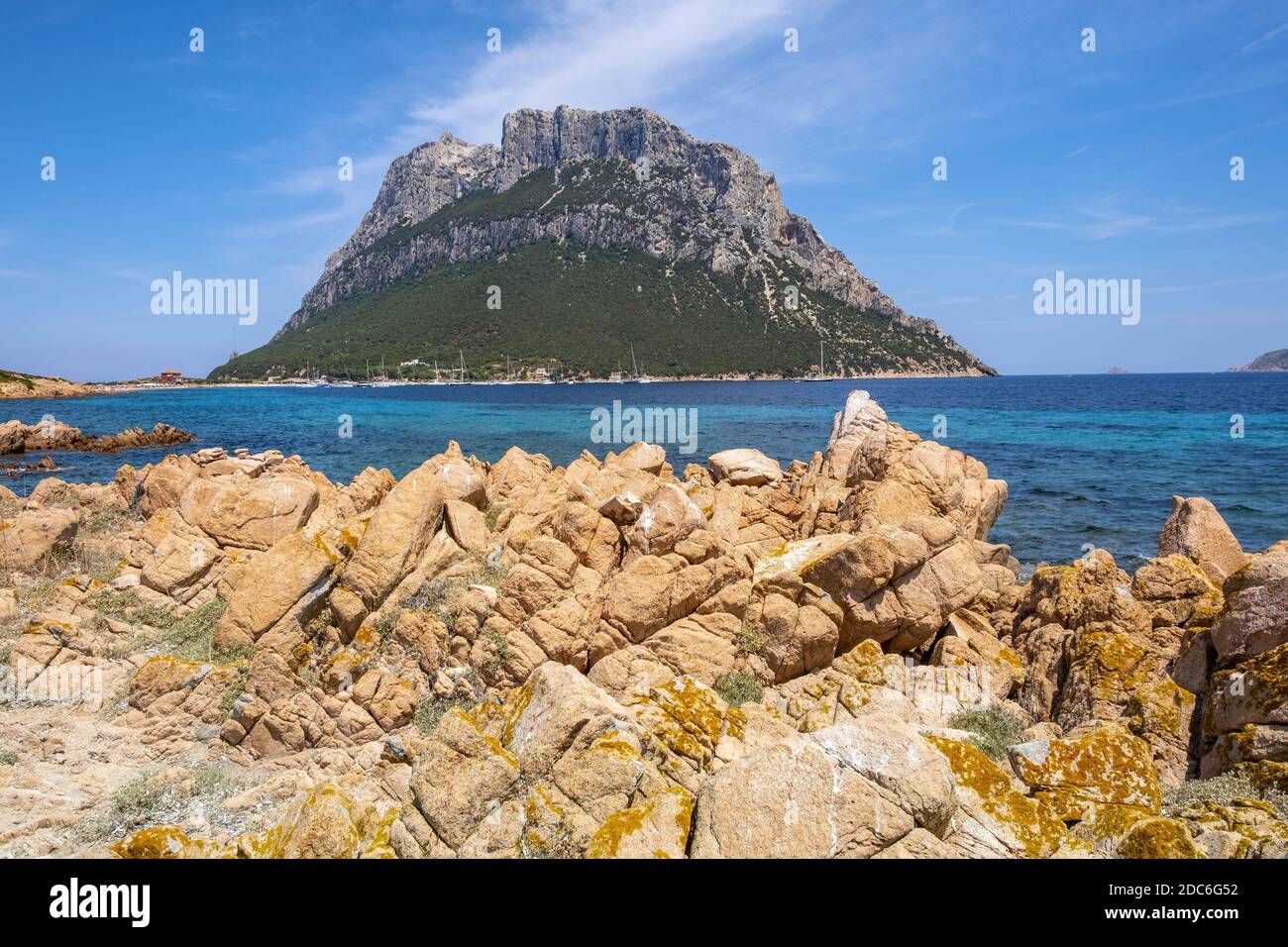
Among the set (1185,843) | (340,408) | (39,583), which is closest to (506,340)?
(340,408)

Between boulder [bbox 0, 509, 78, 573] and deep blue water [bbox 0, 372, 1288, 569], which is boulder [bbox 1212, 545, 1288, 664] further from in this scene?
boulder [bbox 0, 509, 78, 573]

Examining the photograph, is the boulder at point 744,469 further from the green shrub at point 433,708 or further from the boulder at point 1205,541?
the green shrub at point 433,708

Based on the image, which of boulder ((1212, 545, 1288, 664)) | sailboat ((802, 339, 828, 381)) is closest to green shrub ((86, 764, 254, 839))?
boulder ((1212, 545, 1288, 664))

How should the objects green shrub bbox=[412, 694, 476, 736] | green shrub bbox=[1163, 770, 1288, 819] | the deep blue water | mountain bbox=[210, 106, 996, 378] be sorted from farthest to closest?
mountain bbox=[210, 106, 996, 378], the deep blue water, green shrub bbox=[412, 694, 476, 736], green shrub bbox=[1163, 770, 1288, 819]

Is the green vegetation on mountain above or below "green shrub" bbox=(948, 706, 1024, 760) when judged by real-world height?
above

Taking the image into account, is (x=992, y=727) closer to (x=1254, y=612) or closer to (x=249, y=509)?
(x=1254, y=612)

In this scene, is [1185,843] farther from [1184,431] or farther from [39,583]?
[1184,431]
